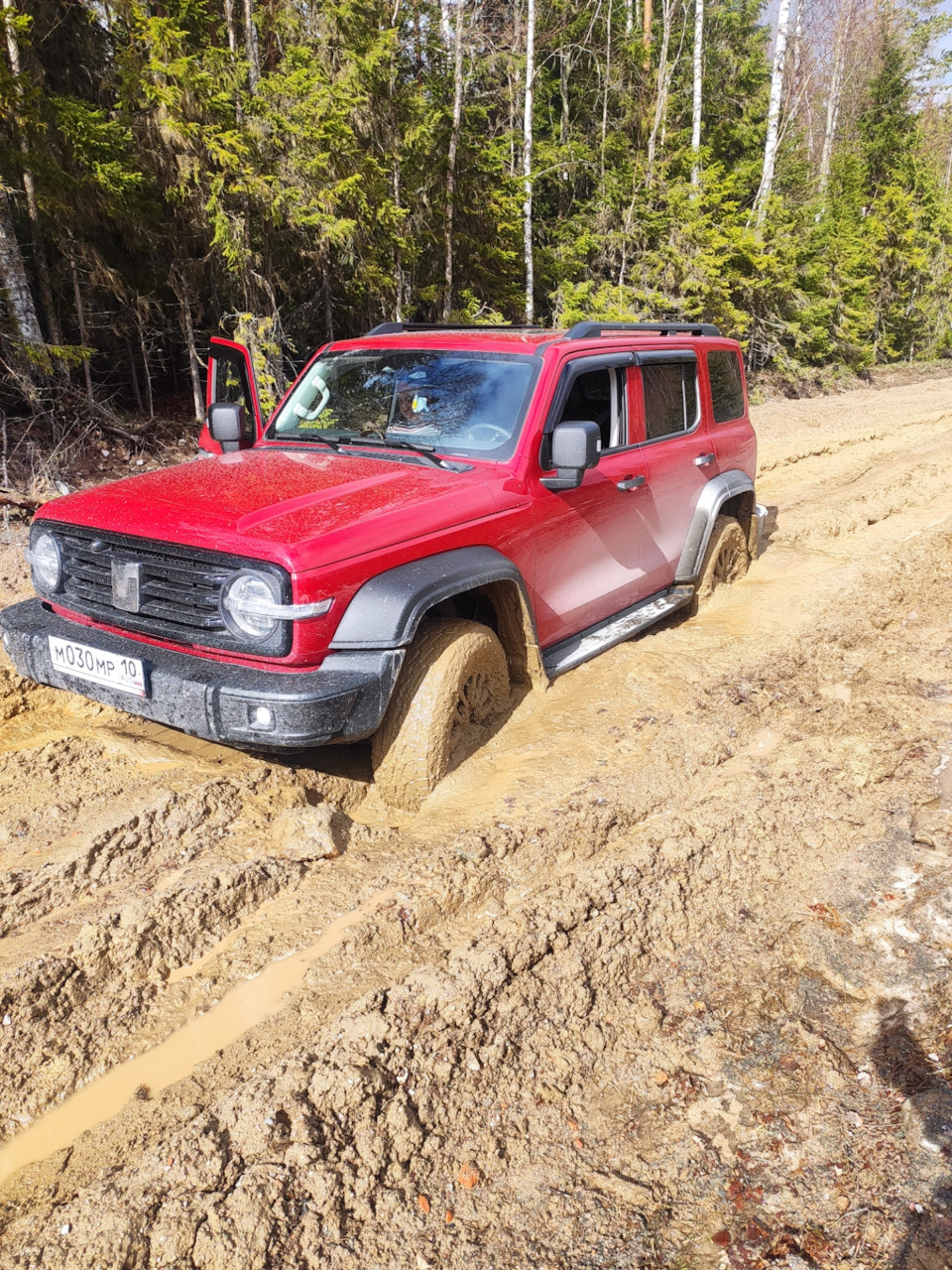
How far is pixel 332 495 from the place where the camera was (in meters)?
3.31

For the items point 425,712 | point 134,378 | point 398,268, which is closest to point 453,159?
point 398,268

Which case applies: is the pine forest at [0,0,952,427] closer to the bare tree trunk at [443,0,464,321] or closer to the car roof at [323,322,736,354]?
the bare tree trunk at [443,0,464,321]

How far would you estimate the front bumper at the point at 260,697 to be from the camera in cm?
291

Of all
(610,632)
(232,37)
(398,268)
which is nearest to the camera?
(610,632)

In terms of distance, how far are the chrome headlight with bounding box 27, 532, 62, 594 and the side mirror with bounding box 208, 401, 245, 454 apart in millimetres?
1317

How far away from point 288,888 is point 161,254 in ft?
36.9

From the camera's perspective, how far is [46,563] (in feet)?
11.6

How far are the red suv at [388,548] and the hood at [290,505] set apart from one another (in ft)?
0.04

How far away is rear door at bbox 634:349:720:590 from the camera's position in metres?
4.84

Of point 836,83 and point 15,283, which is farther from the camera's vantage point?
→ point 836,83

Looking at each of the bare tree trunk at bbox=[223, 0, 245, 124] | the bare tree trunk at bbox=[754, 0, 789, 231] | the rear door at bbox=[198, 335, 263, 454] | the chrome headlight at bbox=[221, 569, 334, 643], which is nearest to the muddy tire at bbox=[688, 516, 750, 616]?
the rear door at bbox=[198, 335, 263, 454]

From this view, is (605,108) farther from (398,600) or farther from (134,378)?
(398,600)

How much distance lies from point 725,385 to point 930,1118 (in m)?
4.81

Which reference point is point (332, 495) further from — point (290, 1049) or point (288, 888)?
point (290, 1049)
